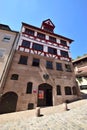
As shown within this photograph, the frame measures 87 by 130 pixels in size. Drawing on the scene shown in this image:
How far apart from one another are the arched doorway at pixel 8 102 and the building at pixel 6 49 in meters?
1.24

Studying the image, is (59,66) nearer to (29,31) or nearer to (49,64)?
(49,64)

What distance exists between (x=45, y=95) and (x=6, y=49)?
393 inches

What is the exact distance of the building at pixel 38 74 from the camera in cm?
1157

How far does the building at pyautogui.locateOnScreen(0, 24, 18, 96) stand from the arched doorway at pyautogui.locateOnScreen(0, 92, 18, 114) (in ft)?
4.05

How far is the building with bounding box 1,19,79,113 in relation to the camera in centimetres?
1157

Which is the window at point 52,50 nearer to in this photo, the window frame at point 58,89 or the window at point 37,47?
the window at point 37,47

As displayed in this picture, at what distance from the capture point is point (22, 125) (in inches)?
249

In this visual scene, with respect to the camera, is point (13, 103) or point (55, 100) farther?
point (55, 100)

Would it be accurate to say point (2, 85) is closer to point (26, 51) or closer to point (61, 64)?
point (26, 51)

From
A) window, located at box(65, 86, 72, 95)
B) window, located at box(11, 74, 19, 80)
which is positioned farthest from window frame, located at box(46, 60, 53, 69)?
window, located at box(11, 74, 19, 80)

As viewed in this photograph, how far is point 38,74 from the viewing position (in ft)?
45.4

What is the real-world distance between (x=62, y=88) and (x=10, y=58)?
1003cm

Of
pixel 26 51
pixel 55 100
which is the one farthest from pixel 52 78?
pixel 26 51

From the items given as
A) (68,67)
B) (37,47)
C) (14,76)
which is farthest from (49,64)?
(14,76)
